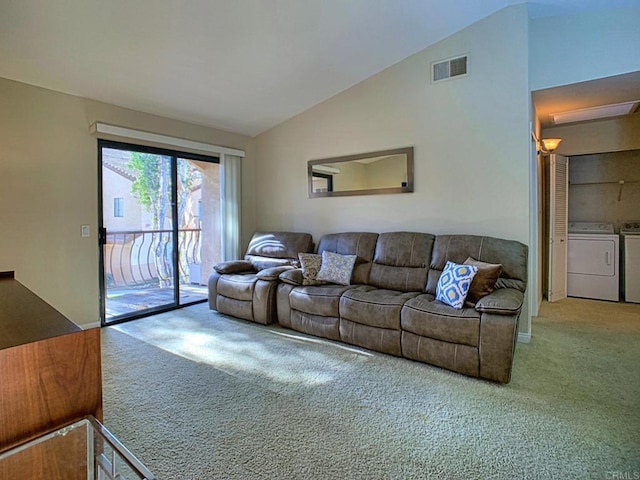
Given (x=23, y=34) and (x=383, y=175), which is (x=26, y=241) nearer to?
(x=23, y=34)

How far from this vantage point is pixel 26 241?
337cm

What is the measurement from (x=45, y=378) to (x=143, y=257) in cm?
378

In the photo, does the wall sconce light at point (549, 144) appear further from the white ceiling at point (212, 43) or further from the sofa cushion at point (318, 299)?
the sofa cushion at point (318, 299)

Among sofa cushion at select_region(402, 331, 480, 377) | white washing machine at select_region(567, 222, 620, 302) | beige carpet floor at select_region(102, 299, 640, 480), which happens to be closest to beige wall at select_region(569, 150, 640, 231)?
white washing machine at select_region(567, 222, 620, 302)

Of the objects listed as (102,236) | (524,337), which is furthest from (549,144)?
(102,236)

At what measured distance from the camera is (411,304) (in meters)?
3.02

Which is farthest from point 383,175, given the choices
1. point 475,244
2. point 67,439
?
point 67,439

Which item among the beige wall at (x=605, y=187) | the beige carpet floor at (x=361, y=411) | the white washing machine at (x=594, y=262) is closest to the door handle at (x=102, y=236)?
the beige carpet floor at (x=361, y=411)

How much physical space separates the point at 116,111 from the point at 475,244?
4031mm

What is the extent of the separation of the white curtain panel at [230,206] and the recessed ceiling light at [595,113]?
4.28 meters

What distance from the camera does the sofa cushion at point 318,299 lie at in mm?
3469

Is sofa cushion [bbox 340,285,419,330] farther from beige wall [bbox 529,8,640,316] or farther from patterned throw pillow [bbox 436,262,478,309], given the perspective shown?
beige wall [bbox 529,8,640,316]

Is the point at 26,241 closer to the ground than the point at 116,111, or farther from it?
closer to the ground

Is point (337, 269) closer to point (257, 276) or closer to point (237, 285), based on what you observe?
Answer: point (257, 276)
